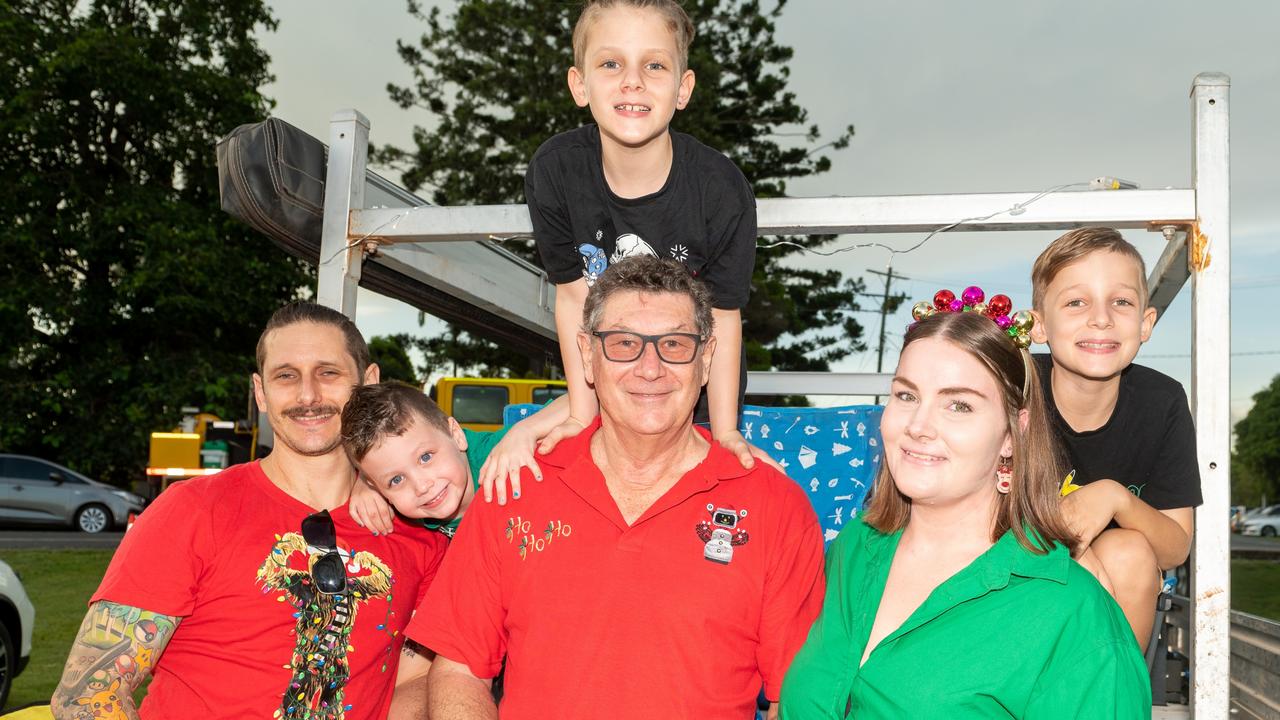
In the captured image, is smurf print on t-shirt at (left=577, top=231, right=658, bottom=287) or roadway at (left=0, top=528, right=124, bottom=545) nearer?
smurf print on t-shirt at (left=577, top=231, right=658, bottom=287)

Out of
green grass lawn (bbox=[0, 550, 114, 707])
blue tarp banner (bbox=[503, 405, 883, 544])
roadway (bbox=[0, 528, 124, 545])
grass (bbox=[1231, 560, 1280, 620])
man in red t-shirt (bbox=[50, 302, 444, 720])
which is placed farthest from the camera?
grass (bbox=[1231, 560, 1280, 620])

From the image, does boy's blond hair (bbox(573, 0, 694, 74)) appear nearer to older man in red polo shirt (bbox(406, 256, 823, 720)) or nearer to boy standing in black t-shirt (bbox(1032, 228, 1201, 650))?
older man in red polo shirt (bbox(406, 256, 823, 720))

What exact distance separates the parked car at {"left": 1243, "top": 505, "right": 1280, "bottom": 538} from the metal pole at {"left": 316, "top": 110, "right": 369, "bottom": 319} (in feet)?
170

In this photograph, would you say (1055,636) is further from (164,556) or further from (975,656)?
(164,556)

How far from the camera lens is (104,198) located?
2383cm

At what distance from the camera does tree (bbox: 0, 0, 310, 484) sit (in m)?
22.3

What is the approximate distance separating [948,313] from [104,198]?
2542 cm

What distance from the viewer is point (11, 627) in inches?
274

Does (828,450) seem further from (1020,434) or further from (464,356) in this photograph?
(464,356)

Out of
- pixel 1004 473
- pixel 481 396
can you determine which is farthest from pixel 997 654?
pixel 481 396

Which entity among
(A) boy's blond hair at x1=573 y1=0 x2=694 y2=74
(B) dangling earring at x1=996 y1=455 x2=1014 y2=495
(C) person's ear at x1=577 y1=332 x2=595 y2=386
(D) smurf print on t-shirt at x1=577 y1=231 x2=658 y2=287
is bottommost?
(B) dangling earring at x1=996 y1=455 x2=1014 y2=495

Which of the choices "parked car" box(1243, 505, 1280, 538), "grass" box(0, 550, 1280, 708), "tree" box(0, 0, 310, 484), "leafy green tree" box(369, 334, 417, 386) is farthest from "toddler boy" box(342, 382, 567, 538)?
"parked car" box(1243, 505, 1280, 538)

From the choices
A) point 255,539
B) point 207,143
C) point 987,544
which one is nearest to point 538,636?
point 255,539

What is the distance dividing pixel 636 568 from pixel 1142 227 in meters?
1.76
